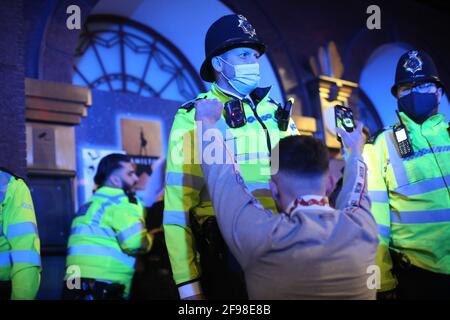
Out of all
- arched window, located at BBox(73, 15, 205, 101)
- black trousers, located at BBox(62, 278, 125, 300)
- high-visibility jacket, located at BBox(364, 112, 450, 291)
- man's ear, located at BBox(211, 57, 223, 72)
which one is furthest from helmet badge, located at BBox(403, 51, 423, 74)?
arched window, located at BBox(73, 15, 205, 101)

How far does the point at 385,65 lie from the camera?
24.8 feet

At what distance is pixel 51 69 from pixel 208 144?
297 cm

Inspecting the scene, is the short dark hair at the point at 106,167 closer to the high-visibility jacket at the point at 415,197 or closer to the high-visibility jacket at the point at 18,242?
the high-visibility jacket at the point at 18,242

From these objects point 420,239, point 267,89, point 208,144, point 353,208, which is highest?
point 267,89

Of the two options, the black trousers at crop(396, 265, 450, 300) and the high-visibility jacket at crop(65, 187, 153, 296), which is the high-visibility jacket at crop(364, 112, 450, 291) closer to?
the black trousers at crop(396, 265, 450, 300)

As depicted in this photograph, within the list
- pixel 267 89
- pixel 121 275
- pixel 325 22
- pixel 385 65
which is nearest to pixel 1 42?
pixel 121 275

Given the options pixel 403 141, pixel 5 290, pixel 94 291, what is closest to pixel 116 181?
pixel 94 291

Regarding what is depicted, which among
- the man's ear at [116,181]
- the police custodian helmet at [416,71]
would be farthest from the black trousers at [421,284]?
the man's ear at [116,181]

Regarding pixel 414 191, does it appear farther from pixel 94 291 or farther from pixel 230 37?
pixel 94 291

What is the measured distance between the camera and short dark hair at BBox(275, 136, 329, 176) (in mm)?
1919

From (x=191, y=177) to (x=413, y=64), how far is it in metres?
1.73

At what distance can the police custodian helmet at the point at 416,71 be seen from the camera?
3.22m

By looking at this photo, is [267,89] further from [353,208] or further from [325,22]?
[325,22]

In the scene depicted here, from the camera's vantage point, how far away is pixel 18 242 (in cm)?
302
